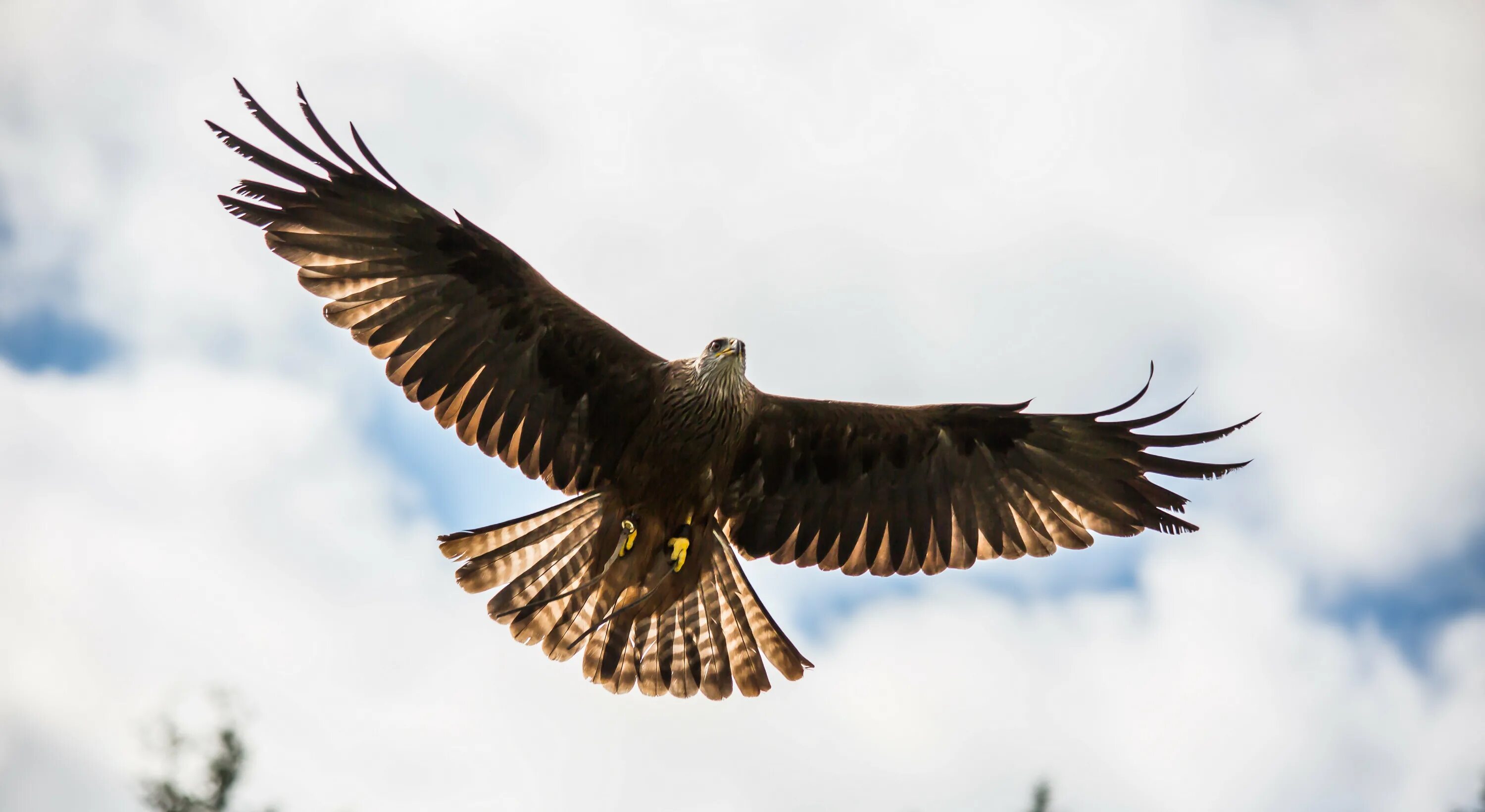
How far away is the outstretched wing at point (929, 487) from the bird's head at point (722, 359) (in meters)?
0.43

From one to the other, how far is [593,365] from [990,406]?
7.86 feet

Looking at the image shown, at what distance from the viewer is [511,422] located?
27.0 feet

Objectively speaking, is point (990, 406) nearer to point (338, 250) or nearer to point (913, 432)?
point (913, 432)

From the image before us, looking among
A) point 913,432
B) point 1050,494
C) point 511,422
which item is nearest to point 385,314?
point 511,422

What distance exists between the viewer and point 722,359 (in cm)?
801

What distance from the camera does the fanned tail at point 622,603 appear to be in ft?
27.1

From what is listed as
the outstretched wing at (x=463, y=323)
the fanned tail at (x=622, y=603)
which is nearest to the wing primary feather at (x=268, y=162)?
the outstretched wing at (x=463, y=323)

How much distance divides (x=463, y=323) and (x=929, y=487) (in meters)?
3.03

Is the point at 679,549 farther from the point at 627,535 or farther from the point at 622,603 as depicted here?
the point at 622,603

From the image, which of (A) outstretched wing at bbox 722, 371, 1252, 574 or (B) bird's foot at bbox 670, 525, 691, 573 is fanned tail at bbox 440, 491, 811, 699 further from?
(A) outstretched wing at bbox 722, 371, 1252, 574

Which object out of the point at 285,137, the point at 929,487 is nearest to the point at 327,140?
the point at 285,137

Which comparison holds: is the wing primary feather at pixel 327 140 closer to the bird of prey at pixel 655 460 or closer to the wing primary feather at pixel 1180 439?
the bird of prey at pixel 655 460

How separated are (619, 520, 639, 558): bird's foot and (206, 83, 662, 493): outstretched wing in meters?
0.34

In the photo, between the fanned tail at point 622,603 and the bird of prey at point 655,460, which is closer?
the bird of prey at point 655,460
